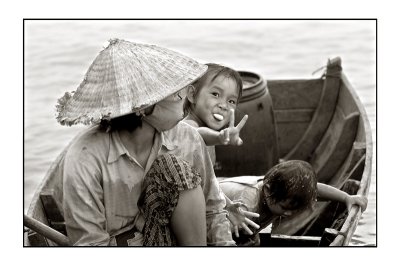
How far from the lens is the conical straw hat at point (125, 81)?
3.35 meters

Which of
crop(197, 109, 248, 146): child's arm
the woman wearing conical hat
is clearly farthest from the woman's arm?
crop(197, 109, 248, 146): child's arm

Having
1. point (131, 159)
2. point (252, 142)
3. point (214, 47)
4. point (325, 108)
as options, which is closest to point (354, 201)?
point (252, 142)

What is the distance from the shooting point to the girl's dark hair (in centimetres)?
344

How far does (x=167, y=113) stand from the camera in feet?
11.4

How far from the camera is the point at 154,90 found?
11.1ft

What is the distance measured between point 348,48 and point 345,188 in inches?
221

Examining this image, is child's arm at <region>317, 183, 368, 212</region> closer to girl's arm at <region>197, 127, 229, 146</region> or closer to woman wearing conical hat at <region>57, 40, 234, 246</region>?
girl's arm at <region>197, 127, 229, 146</region>

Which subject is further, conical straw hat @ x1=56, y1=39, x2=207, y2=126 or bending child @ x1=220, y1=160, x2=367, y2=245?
bending child @ x1=220, y1=160, x2=367, y2=245

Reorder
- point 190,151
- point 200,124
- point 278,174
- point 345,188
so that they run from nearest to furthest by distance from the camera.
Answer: point 190,151 < point 278,174 < point 200,124 < point 345,188

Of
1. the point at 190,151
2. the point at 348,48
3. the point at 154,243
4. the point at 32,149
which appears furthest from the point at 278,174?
the point at 348,48

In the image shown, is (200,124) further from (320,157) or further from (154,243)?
(320,157)

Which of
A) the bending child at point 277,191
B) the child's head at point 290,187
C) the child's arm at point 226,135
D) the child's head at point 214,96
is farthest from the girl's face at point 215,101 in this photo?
the child's head at point 290,187

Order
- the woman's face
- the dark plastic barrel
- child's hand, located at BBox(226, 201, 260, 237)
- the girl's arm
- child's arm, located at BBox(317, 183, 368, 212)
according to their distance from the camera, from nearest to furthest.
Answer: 1. the woman's face
2. child's hand, located at BBox(226, 201, 260, 237)
3. the girl's arm
4. child's arm, located at BBox(317, 183, 368, 212)
5. the dark plastic barrel

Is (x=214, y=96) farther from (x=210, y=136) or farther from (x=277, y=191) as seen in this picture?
(x=277, y=191)
